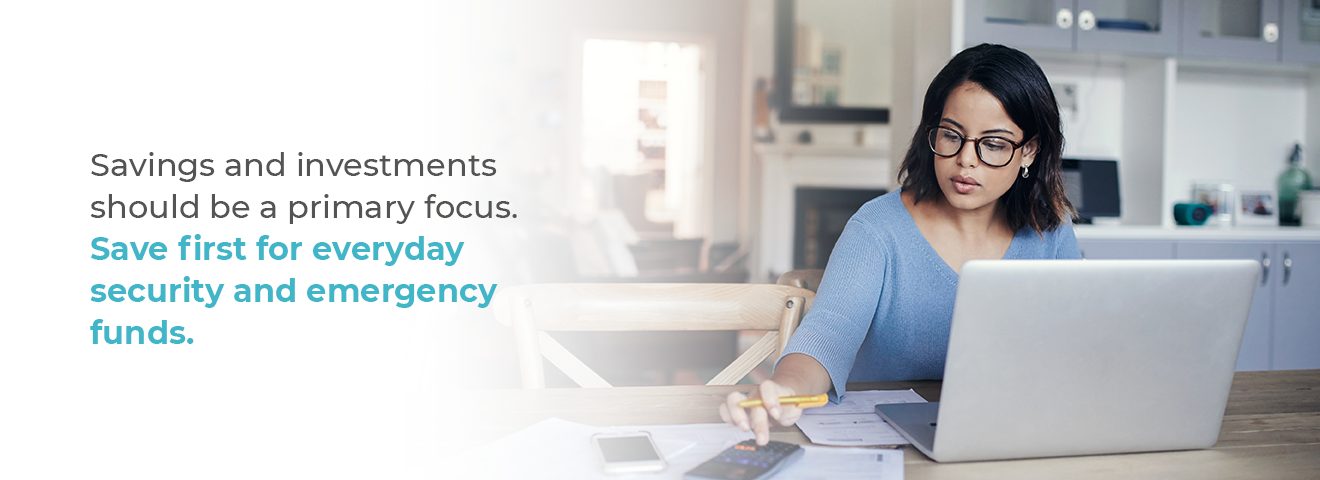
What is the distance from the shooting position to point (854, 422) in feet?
3.50

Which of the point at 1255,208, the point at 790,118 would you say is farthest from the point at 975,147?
the point at 790,118

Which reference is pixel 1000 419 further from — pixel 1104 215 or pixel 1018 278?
pixel 1104 215

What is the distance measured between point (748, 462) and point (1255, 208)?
3.65 meters

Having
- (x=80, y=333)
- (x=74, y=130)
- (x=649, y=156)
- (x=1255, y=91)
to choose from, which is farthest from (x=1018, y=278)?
(x=649, y=156)

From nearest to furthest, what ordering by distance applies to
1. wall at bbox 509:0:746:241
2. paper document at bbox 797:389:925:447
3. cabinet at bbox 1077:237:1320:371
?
paper document at bbox 797:389:925:447 < cabinet at bbox 1077:237:1320:371 < wall at bbox 509:0:746:241

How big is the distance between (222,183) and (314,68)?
0.84 m

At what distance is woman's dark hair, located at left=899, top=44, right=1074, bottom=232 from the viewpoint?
136cm

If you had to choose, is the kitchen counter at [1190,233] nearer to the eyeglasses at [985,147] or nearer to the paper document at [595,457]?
the eyeglasses at [985,147]

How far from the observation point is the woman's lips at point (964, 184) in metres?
1.36

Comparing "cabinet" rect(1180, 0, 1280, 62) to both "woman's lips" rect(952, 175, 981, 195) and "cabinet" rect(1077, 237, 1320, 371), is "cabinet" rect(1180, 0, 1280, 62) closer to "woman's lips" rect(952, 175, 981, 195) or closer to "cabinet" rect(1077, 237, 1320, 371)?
"cabinet" rect(1077, 237, 1320, 371)

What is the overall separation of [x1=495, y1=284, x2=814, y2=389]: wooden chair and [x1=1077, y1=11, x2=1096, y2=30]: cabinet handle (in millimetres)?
2431

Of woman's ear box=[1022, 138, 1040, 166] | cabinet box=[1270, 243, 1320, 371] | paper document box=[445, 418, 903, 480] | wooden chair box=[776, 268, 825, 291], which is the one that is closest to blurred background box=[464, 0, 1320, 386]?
cabinet box=[1270, 243, 1320, 371]

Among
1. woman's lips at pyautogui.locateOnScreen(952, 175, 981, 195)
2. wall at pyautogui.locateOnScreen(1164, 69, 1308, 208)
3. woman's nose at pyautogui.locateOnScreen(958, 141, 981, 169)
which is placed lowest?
woman's lips at pyautogui.locateOnScreen(952, 175, 981, 195)

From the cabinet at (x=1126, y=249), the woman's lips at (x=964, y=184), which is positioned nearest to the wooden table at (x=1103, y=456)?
the woman's lips at (x=964, y=184)
